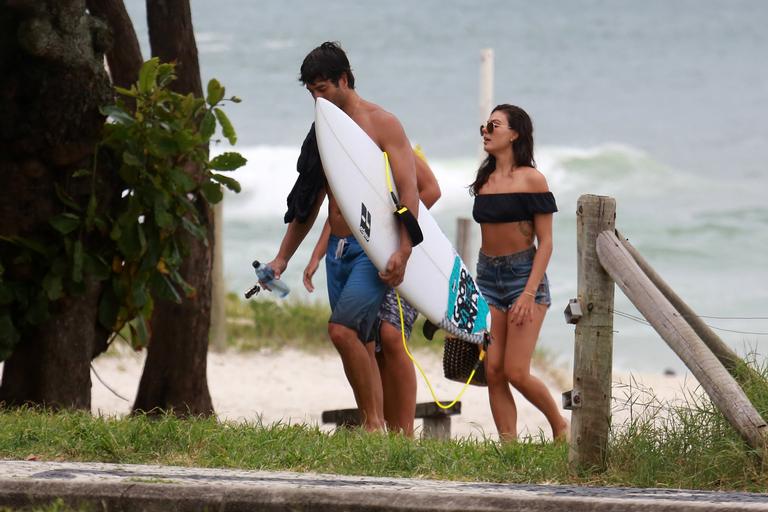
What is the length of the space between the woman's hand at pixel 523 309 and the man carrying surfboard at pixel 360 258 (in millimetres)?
658

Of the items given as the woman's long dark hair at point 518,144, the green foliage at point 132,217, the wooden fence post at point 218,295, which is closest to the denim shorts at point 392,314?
the woman's long dark hair at point 518,144

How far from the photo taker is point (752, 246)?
98.4ft

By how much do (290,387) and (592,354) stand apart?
756 cm

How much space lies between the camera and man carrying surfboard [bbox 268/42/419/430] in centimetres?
682

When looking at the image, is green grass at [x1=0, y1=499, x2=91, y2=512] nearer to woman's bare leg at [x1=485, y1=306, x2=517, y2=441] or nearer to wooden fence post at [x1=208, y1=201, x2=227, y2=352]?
woman's bare leg at [x1=485, y1=306, x2=517, y2=441]

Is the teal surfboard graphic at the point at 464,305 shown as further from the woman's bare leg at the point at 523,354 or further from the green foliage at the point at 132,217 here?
the green foliage at the point at 132,217

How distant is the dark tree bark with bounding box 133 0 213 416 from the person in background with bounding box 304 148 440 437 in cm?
184

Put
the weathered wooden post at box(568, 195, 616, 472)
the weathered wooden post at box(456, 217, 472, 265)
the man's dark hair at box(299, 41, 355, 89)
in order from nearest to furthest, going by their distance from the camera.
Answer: the weathered wooden post at box(568, 195, 616, 472) → the man's dark hair at box(299, 41, 355, 89) → the weathered wooden post at box(456, 217, 472, 265)

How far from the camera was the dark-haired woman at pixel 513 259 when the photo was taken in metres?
7.20

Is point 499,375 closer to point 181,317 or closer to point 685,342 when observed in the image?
point 685,342

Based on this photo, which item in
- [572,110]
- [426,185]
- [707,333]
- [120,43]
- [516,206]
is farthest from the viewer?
[572,110]

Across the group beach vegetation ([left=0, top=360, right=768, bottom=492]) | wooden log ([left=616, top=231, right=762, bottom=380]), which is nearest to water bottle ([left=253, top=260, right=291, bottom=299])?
beach vegetation ([left=0, top=360, right=768, bottom=492])

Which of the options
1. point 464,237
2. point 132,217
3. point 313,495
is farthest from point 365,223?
point 464,237

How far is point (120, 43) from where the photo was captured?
28.8 ft
